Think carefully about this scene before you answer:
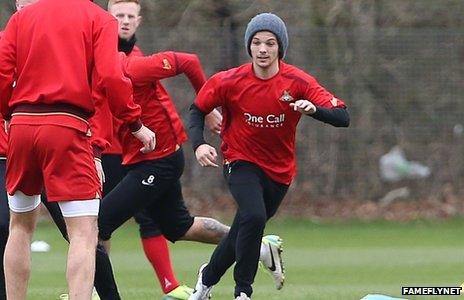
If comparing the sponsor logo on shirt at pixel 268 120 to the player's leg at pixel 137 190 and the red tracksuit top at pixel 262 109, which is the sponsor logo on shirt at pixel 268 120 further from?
the player's leg at pixel 137 190

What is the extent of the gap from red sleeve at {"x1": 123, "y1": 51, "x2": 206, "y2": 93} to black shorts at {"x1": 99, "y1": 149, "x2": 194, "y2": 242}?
0.60 meters

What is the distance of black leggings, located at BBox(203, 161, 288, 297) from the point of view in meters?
9.14

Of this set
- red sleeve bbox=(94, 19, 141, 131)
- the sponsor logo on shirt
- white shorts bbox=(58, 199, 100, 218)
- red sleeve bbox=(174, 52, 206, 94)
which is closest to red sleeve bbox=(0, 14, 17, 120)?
red sleeve bbox=(94, 19, 141, 131)

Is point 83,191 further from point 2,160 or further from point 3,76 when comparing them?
point 2,160

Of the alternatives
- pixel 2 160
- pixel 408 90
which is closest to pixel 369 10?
pixel 408 90

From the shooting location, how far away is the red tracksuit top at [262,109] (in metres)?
9.38

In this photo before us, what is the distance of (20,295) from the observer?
26.3 feet

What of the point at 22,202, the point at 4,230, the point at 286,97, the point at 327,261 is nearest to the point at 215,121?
the point at 286,97

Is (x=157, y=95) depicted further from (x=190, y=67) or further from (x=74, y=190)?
(x=74, y=190)

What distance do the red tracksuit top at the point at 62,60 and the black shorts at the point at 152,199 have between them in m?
2.19

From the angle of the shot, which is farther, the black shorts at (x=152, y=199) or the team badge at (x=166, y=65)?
the team badge at (x=166, y=65)

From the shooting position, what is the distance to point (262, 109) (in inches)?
369

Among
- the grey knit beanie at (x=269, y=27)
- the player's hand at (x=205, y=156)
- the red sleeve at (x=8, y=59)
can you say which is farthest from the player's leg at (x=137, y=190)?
the red sleeve at (x=8, y=59)

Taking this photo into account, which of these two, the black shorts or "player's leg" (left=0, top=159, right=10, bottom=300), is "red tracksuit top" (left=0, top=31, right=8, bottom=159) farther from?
the black shorts
